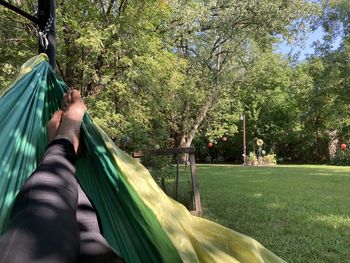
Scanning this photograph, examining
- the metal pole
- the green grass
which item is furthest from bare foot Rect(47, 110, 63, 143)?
the green grass

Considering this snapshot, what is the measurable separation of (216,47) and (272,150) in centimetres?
781

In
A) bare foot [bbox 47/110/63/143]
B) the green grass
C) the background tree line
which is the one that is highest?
the background tree line

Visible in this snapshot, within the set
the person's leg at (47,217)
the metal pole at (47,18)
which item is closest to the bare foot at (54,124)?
the person's leg at (47,217)

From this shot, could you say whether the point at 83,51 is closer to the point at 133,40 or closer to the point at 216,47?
the point at 133,40

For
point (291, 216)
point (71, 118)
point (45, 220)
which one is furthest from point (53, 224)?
point (291, 216)

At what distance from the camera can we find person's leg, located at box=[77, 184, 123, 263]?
40.9 inches

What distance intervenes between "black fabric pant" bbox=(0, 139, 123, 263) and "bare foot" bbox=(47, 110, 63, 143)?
0.24 m

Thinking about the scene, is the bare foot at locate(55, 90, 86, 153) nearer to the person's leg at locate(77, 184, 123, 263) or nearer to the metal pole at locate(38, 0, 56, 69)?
the person's leg at locate(77, 184, 123, 263)

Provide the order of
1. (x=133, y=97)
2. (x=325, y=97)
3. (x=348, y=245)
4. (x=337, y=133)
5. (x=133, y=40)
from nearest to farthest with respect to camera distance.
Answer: (x=348, y=245)
(x=133, y=40)
(x=133, y=97)
(x=325, y=97)
(x=337, y=133)

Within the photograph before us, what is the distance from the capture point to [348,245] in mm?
2814

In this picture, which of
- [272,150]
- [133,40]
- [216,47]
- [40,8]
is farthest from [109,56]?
[272,150]

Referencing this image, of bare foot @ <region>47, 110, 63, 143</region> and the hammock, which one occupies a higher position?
bare foot @ <region>47, 110, 63, 143</region>

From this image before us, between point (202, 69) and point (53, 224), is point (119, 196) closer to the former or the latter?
point (53, 224)

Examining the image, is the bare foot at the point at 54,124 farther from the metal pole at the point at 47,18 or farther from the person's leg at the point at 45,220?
the metal pole at the point at 47,18
